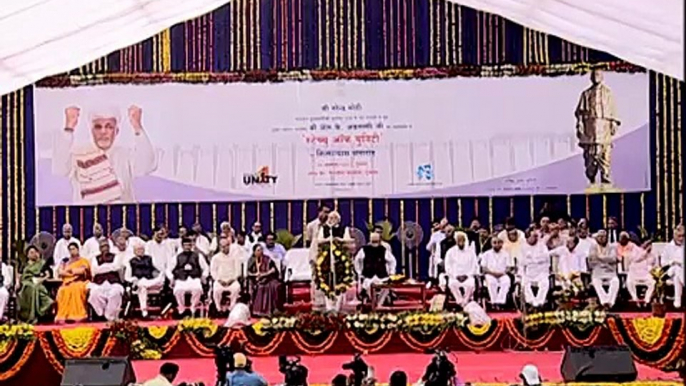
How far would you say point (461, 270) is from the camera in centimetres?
1213

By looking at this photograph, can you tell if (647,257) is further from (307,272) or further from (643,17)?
(643,17)

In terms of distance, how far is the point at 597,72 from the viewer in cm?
1409

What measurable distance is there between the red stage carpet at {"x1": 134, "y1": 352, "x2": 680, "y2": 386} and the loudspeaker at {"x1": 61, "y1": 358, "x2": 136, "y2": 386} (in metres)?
1.21

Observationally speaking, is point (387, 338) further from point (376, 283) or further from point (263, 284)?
point (263, 284)

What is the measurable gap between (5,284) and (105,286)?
109cm

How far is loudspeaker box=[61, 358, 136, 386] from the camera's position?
324 inches

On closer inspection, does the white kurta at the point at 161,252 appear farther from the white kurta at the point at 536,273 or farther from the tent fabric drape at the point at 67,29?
the white kurta at the point at 536,273

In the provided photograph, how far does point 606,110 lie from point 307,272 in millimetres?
4180

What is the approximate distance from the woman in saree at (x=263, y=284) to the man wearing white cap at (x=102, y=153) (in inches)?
110

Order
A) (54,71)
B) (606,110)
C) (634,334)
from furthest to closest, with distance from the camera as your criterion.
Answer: (606,110) → (634,334) → (54,71)

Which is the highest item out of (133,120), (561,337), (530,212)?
(133,120)

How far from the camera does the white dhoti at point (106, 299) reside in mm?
11688

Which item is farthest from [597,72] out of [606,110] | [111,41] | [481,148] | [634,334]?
[111,41]

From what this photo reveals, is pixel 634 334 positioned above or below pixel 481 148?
below
